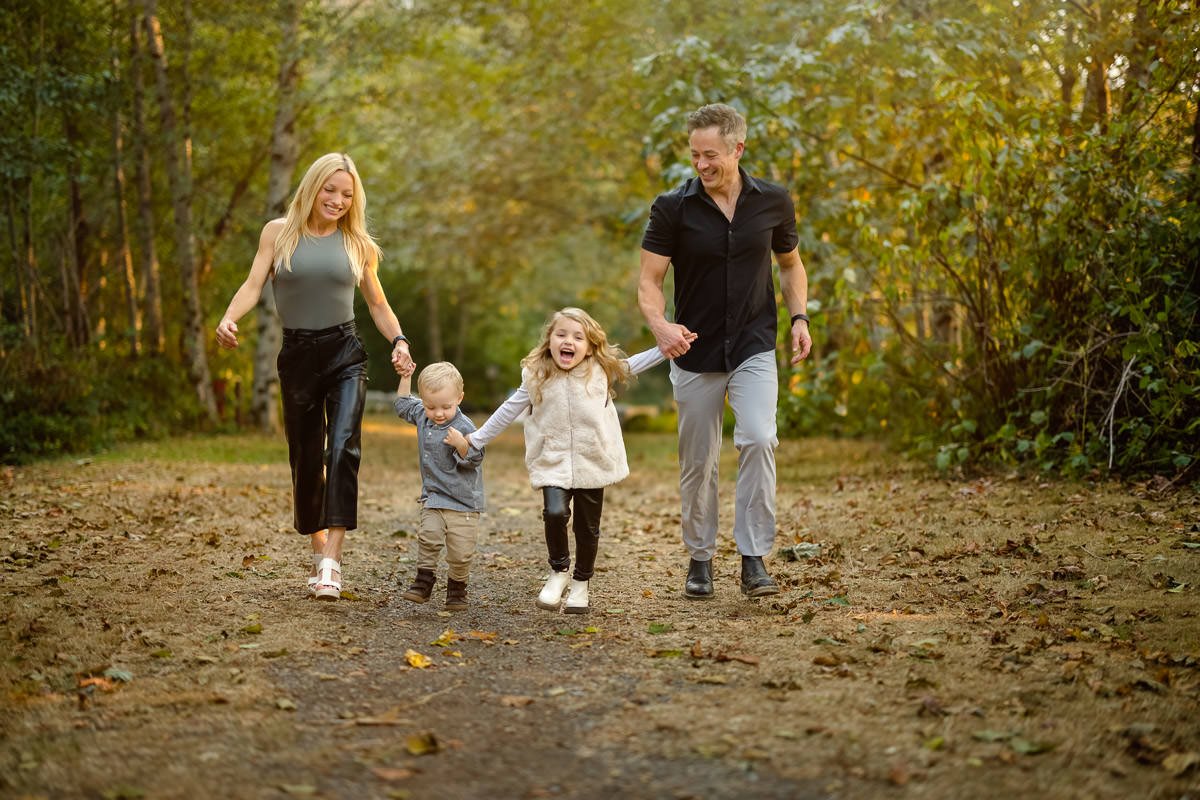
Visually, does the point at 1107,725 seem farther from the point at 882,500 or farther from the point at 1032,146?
the point at 1032,146

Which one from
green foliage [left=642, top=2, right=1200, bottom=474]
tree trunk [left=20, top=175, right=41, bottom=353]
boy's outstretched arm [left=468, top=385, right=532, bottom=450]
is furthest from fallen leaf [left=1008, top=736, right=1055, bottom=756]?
tree trunk [left=20, top=175, right=41, bottom=353]

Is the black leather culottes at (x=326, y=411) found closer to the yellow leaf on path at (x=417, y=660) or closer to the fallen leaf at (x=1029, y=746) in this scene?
the yellow leaf on path at (x=417, y=660)

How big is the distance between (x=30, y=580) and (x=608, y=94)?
1593 cm

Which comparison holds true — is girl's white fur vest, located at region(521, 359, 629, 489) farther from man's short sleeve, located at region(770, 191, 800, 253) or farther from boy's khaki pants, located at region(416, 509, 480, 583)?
man's short sleeve, located at region(770, 191, 800, 253)

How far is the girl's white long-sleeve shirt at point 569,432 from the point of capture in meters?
5.75

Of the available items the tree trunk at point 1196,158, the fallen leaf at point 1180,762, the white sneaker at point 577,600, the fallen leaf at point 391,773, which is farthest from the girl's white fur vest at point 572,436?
the tree trunk at point 1196,158

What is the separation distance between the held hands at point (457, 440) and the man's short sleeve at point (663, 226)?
1.31 m

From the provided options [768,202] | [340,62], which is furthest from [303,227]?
[340,62]

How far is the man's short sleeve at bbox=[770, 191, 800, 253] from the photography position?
605 centimetres

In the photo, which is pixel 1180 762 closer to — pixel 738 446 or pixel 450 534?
pixel 738 446

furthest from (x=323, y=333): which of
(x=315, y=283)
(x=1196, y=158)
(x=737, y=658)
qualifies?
(x=1196, y=158)

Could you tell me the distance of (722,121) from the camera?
571 cm

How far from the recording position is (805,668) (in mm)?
4684

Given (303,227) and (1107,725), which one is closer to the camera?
(1107,725)
